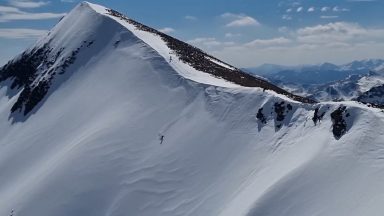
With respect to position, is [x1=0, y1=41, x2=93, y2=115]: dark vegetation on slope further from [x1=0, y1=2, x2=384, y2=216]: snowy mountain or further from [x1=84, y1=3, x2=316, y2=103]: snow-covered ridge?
[x1=84, y1=3, x2=316, y2=103]: snow-covered ridge

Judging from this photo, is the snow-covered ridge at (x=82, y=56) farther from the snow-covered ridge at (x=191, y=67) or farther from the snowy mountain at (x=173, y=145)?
the snowy mountain at (x=173, y=145)

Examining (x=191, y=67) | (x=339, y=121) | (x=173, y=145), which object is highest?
(x=191, y=67)

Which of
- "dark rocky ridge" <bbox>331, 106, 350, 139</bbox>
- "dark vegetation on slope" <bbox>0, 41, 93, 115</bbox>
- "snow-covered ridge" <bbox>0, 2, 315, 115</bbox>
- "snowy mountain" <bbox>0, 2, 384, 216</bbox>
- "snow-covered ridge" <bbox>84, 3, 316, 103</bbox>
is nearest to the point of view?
"snowy mountain" <bbox>0, 2, 384, 216</bbox>

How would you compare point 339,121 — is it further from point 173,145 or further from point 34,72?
point 34,72

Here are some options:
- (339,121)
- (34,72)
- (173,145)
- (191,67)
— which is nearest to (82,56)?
(34,72)

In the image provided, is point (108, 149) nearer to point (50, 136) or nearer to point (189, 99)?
point (189, 99)

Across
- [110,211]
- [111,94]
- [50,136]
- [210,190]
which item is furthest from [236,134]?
[50,136]

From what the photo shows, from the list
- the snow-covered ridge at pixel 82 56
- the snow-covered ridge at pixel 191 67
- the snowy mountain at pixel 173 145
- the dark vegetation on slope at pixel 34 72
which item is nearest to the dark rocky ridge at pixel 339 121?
the snowy mountain at pixel 173 145

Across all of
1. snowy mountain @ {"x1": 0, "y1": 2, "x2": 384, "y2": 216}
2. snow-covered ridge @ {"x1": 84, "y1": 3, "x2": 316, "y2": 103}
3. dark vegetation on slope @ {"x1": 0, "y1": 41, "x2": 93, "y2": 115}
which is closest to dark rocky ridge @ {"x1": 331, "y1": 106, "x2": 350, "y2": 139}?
snowy mountain @ {"x1": 0, "y1": 2, "x2": 384, "y2": 216}
